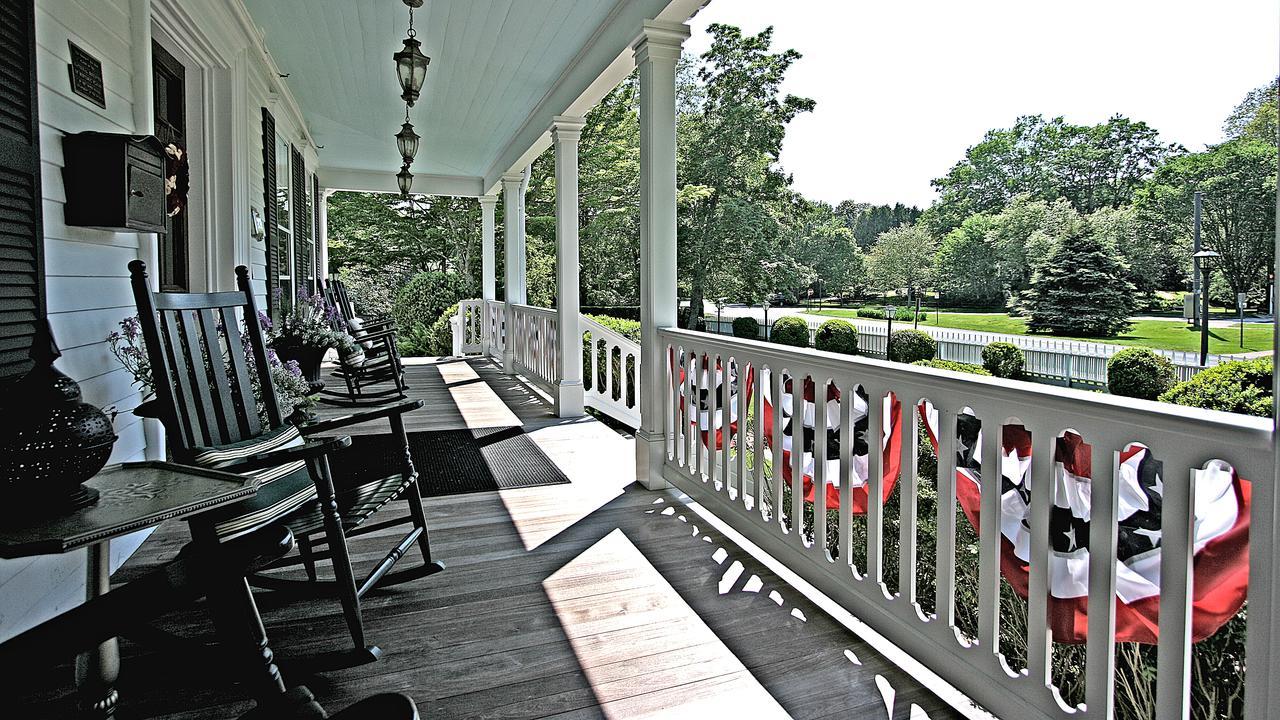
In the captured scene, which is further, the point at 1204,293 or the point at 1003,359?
the point at 1003,359

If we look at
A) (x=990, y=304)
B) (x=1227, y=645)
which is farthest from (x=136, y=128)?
(x=1227, y=645)

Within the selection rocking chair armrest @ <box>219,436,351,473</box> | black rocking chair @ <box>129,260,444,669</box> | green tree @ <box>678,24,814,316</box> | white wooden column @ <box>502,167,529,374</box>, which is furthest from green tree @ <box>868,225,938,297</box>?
white wooden column @ <box>502,167,529,374</box>

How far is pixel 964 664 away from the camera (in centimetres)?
183

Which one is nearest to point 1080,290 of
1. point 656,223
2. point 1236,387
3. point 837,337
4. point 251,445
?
point 1236,387

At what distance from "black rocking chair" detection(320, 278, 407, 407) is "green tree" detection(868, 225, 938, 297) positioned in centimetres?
387

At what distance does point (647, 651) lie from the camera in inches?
83.4

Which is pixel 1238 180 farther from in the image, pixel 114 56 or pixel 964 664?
pixel 114 56

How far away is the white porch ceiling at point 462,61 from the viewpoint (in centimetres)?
414

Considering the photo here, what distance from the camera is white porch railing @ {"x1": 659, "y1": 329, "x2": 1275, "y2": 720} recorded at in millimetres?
1295

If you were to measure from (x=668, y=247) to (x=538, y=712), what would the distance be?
248 cm

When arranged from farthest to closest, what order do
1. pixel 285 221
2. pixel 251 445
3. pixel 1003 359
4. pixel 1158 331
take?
pixel 285 221 → pixel 1003 359 → pixel 251 445 → pixel 1158 331

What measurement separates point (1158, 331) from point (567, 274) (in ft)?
14.3

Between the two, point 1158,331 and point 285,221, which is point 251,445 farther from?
point 285,221

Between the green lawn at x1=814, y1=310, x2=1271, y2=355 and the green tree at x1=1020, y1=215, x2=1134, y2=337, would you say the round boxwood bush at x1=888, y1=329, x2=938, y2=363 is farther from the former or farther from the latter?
the green tree at x1=1020, y1=215, x2=1134, y2=337
